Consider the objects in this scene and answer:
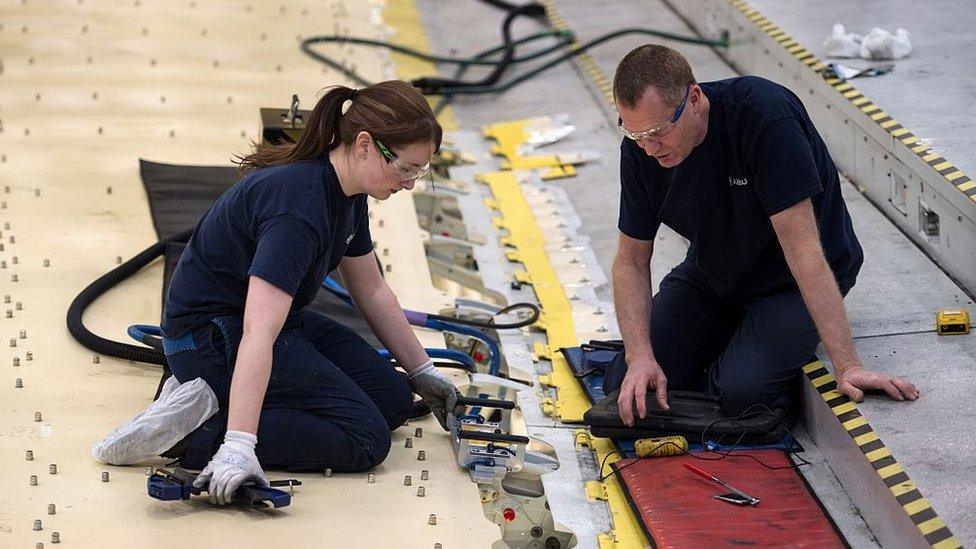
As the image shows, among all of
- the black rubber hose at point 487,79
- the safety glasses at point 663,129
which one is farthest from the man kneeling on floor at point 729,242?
the black rubber hose at point 487,79

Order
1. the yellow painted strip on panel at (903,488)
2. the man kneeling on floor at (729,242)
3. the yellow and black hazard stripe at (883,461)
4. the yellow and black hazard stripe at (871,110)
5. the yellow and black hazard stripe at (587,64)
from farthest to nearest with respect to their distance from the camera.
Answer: the yellow and black hazard stripe at (587,64) < the yellow and black hazard stripe at (871,110) < the man kneeling on floor at (729,242) < the yellow painted strip on panel at (903,488) < the yellow and black hazard stripe at (883,461)

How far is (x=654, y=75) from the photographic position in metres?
3.21

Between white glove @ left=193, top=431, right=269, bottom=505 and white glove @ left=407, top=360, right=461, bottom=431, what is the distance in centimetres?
Result: 67

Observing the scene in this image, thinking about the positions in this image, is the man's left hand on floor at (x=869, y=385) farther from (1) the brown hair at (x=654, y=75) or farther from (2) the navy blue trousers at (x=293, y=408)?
(2) the navy blue trousers at (x=293, y=408)

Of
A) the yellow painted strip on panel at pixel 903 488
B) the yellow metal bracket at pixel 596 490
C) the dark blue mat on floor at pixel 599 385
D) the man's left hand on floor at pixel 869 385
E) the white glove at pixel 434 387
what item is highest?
the man's left hand on floor at pixel 869 385

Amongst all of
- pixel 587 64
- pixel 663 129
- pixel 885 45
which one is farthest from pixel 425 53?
pixel 663 129

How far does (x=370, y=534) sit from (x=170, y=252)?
1.88 meters

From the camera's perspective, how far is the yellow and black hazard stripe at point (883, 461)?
112 inches

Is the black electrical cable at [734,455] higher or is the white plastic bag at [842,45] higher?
the white plastic bag at [842,45]

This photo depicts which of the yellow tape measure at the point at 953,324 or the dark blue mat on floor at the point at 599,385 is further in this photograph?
the yellow tape measure at the point at 953,324

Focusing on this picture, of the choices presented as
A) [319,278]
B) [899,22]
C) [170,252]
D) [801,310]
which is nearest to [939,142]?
[801,310]

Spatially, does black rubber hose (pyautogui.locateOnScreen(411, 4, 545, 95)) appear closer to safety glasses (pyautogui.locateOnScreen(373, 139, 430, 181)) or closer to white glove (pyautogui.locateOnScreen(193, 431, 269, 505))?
safety glasses (pyautogui.locateOnScreen(373, 139, 430, 181))

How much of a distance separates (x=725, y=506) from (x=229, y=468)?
3.85 feet

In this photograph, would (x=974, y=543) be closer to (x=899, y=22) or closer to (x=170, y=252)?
(x=170, y=252)
